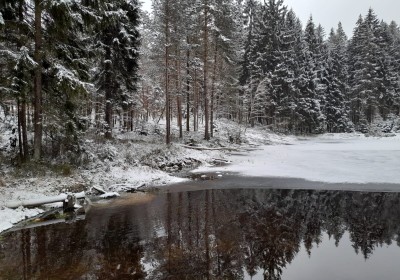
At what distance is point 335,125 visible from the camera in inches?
2269

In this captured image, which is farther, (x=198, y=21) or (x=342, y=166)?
(x=198, y=21)

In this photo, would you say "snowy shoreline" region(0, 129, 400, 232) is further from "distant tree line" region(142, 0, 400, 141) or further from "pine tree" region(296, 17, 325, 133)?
"pine tree" region(296, 17, 325, 133)

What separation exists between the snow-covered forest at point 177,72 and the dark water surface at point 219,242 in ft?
20.8

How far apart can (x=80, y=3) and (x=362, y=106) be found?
55366 mm

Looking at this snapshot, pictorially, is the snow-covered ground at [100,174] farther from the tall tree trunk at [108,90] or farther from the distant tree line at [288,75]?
the distant tree line at [288,75]

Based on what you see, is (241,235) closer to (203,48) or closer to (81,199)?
(81,199)

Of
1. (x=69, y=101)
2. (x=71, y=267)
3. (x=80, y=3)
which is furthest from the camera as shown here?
(x=69, y=101)

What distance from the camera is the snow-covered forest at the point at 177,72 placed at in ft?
45.0

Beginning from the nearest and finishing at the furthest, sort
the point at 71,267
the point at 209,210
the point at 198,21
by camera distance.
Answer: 1. the point at 71,267
2. the point at 209,210
3. the point at 198,21

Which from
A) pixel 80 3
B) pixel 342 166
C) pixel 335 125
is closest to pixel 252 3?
pixel 335 125

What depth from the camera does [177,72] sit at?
33.2 meters

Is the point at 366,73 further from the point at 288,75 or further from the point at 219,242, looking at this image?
the point at 219,242

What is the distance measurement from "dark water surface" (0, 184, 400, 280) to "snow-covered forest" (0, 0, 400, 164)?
6337 millimetres

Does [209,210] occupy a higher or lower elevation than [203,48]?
lower
